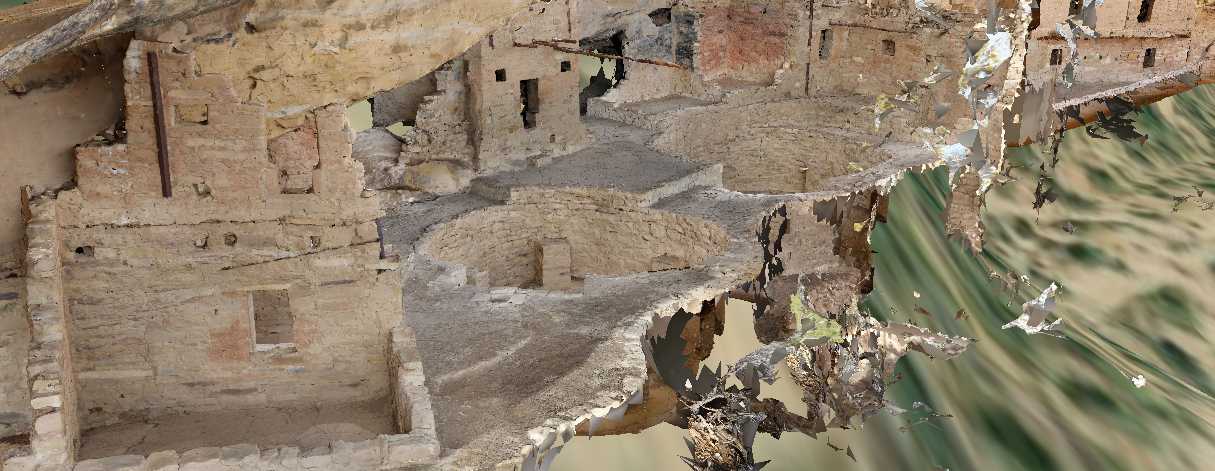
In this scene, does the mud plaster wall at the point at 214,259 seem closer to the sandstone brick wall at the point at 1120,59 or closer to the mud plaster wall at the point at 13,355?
the mud plaster wall at the point at 13,355

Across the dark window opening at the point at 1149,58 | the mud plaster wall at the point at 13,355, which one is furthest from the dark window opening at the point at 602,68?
the mud plaster wall at the point at 13,355

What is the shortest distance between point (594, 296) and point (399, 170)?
469 cm

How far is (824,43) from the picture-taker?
65.3ft

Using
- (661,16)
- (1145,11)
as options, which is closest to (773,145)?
(661,16)

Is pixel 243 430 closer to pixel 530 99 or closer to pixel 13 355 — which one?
pixel 13 355

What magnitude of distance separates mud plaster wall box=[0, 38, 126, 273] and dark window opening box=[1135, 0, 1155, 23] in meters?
21.1

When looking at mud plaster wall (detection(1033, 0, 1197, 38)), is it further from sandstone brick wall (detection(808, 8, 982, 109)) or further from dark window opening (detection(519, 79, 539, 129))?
dark window opening (detection(519, 79, 539, 129))

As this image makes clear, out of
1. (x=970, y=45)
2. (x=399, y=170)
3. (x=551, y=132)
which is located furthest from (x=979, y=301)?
(x=399, y=170)

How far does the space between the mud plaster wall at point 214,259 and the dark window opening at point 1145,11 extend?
19726 mm

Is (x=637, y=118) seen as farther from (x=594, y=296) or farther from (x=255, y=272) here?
(x=255, y=272)

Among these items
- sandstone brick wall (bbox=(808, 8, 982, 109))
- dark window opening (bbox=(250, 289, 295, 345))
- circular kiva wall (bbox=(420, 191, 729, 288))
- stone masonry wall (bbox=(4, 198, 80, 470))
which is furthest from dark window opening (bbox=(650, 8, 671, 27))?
stone masonry wall (bbox=(4, 198, 80, 470))

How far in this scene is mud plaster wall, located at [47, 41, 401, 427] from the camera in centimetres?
693

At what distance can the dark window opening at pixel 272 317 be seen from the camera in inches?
390

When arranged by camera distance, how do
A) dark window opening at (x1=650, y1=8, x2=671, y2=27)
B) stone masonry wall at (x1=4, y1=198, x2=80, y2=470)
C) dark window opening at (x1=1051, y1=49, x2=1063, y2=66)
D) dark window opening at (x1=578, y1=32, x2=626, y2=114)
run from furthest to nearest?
dark window opening at (x1=1051, y1=49, x2=1063, y2=66)
dark window opening at (x1=650, y1=8, x2=671, y2=27)
dark window opening at (x1=578, y1=32, x2=626, y2=114)
stone masonry wall at (x1=4, y1=198, x2=80, y2=470)
